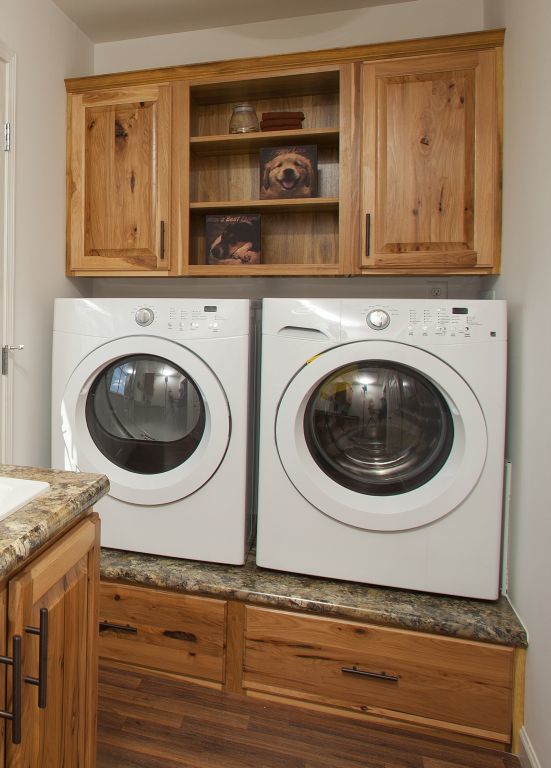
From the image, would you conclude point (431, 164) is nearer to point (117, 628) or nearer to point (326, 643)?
point (326, 643)

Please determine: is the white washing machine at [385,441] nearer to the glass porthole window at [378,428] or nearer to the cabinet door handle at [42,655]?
the glass porthole window at [378,428]

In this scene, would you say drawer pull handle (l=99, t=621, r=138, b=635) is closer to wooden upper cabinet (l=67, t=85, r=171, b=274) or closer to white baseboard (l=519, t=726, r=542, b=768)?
white baseboard (l=519, t=726, r=542, b=768)

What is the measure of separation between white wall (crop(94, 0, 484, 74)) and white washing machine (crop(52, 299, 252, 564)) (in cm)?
135

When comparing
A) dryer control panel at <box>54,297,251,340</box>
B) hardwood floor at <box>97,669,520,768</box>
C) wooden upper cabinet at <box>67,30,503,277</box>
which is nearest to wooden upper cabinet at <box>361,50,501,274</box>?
wooden upper cabinet at <box>67,30,503,277</box>

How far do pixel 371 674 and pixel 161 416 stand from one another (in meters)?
1.08

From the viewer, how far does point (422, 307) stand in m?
1.55

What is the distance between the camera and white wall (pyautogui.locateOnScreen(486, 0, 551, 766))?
1.33 m

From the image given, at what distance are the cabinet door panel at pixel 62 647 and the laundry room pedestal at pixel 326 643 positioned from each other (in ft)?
2.12

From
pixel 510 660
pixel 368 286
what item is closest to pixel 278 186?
pixel 368 286

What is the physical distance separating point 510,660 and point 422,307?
1072 mm

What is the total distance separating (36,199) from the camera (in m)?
1.95

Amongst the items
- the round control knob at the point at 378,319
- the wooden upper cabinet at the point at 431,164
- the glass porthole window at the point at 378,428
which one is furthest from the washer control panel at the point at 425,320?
the wooden upper cabinet at the point at 431,164

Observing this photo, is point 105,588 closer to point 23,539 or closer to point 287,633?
point 287,633

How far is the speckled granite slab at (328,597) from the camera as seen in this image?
1.47 metres
